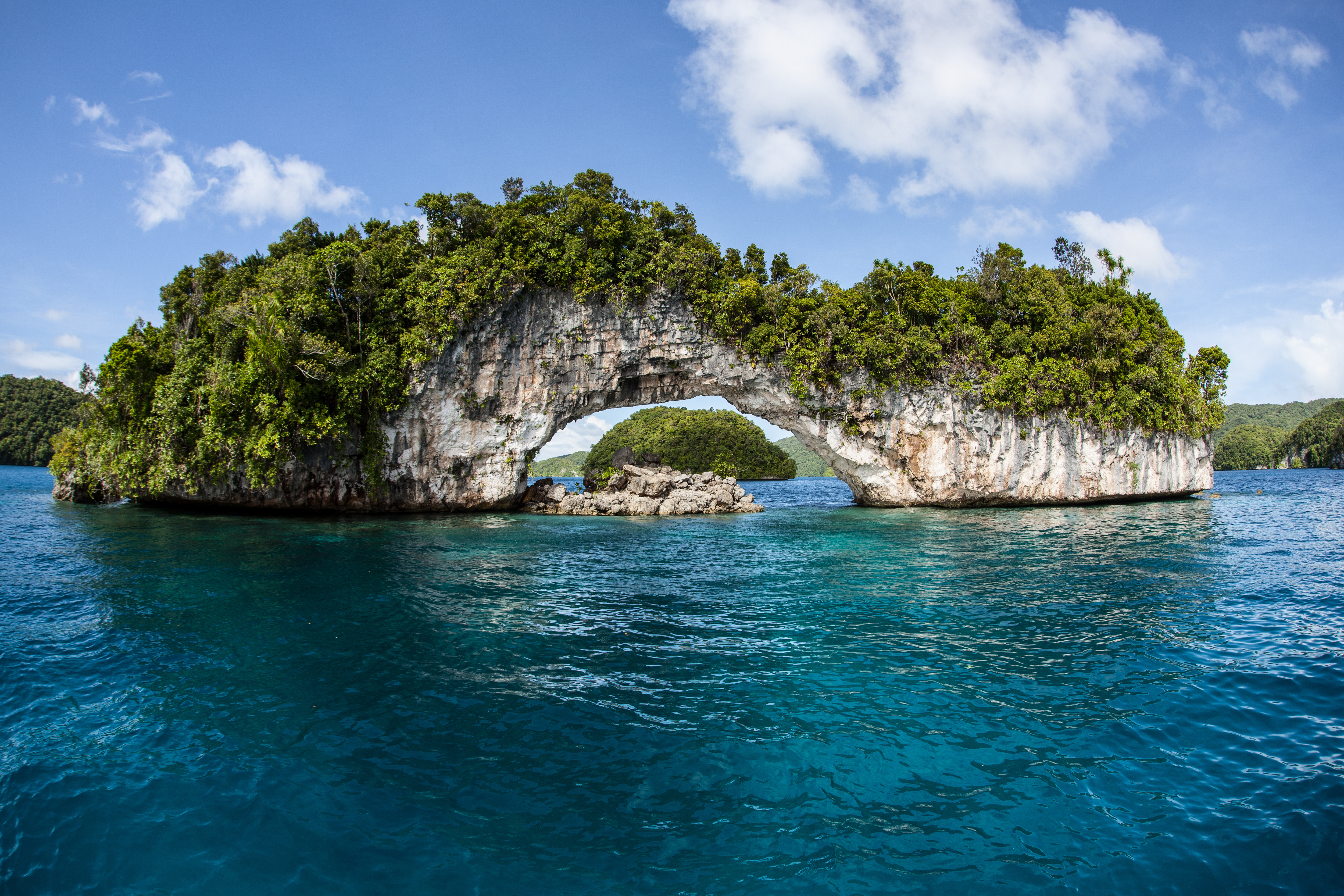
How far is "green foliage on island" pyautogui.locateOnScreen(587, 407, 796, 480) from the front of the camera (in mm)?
75750

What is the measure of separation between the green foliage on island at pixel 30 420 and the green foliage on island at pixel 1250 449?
164414 mm

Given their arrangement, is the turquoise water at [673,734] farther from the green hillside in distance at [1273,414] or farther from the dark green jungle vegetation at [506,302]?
the green hillside in distance at [1273,414]

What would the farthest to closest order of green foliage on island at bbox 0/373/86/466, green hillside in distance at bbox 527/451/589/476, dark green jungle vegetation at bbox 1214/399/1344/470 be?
green hillside in distance at bbox 527/451/589/476
dark green jungle vegetation at bbox 1214/399/1344/470
green foliage on island at bbox 0/373/86/466

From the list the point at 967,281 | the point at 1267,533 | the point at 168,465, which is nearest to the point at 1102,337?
the point at 967,281

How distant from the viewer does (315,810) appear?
4918 millimetres

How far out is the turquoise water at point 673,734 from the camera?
4.35 metres

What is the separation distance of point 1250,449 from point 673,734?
128 metres

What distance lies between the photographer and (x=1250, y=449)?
308 feet

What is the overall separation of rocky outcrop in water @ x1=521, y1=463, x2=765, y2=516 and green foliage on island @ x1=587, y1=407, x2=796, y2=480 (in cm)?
3349

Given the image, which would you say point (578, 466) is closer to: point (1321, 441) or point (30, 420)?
point (30, 420)

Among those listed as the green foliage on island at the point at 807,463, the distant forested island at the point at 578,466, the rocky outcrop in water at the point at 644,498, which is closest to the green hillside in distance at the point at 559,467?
the distant forested island at the point at 578,466

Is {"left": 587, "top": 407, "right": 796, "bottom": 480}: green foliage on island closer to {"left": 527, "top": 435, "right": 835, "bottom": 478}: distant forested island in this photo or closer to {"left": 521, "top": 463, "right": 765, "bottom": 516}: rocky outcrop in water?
{"left": 521, "top": 463, "right": 765, "bottom": 516}: rocky outcrop in water

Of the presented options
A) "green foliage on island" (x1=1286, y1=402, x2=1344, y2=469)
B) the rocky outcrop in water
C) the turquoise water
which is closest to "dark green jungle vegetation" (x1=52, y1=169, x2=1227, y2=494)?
the rocky outcrop in water

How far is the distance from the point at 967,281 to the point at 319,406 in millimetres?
34968
